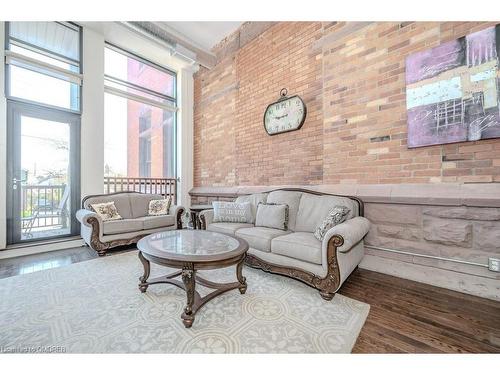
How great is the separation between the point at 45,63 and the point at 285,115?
401cm

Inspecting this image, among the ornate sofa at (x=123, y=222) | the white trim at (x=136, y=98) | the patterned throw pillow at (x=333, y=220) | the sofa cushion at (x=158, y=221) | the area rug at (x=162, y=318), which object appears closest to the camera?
the area rug at (x=162, y=318)

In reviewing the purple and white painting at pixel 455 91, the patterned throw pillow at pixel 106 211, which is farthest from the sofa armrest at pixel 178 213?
the purple and white painting at pixel 455 91

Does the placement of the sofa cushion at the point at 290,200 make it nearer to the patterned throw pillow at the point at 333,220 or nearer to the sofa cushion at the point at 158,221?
the patterned throw pillow at the point at 333,220

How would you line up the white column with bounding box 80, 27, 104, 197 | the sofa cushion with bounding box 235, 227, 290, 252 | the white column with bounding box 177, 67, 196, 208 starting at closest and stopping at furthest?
the sofa cushion with bounding box 235, 227, 290, 252, the white column with bounding box 80, 27, 104, 197, the white column with bounding box 177, 67, 196, 208

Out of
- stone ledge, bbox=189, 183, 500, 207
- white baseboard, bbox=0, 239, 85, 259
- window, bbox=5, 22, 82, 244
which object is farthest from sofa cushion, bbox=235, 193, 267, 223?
window, bbox=5, 22, 82, 244

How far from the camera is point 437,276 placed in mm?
2162

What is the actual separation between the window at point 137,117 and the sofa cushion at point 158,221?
1682mm

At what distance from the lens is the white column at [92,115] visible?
3930 mm

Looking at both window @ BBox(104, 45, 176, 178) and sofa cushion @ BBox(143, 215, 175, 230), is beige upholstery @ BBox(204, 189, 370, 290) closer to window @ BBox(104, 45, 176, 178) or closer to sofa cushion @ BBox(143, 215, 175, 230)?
sofa cushion @ BBox(143, 215, 175, 230)

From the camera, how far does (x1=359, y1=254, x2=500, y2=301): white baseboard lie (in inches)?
75.6

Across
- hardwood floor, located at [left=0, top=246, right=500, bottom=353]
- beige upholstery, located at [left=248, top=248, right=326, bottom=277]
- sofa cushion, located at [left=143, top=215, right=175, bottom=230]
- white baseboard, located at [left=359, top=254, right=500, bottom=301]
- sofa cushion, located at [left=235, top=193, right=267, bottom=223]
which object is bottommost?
hardwood floor, located at [left=0, top=246, right=500, bottom=353]

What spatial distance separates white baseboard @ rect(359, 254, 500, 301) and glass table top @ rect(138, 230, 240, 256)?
1.72 meters

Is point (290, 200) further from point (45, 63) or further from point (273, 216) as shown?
point (45, 63)

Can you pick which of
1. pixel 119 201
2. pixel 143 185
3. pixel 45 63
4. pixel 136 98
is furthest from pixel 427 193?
pixel 45 63
